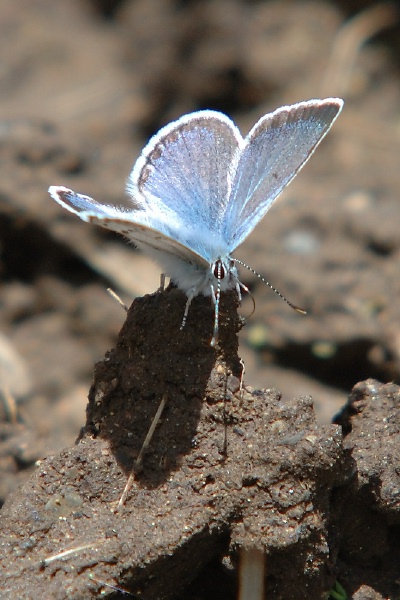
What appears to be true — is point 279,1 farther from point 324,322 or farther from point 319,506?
point 319,506

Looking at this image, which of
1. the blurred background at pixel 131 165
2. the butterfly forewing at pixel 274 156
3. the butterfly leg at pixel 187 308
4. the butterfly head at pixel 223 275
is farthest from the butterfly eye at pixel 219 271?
the blurred background at pixel 131 165

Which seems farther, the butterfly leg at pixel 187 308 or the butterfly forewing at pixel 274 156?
the butterfly forewing at pixel 274 156

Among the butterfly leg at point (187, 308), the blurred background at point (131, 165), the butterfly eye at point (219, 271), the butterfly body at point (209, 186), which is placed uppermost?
the blurred background at point (131, 165)

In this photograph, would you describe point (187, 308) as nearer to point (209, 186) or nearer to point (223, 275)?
point (223, 275)

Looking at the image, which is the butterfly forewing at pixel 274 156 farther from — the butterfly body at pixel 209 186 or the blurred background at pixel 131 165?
the blurred background at pixel 131 165

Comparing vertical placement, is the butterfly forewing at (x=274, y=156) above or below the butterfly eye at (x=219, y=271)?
above

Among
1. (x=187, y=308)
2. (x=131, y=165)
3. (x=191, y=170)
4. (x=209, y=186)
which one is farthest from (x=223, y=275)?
(x=131, y=165)

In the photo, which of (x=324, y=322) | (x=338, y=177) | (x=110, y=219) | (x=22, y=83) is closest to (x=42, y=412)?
(x=324, y=322)
